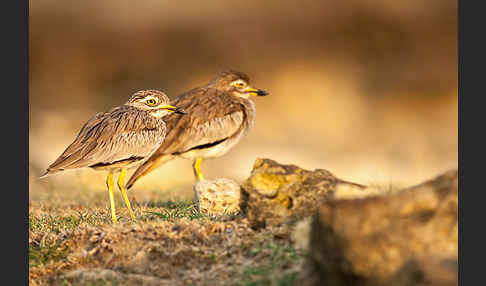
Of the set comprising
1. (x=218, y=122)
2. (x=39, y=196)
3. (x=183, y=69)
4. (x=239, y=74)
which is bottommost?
(x=39, y=196)

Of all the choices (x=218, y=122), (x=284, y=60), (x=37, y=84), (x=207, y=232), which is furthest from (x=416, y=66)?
(x=207, y=232)

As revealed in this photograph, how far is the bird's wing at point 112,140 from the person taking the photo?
6.48 m

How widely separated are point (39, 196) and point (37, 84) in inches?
302


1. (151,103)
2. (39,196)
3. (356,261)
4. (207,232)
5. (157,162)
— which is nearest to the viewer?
(356,261)

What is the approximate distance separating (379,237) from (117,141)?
12.8 feet

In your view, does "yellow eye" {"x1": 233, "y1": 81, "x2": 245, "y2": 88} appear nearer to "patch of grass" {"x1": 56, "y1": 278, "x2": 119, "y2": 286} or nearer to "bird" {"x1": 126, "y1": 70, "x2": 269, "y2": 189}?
"bird" {"x1": 126, "y1": 70, "x2": 269, "y2": 189}

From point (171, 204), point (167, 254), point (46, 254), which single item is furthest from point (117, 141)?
point (167, 254)

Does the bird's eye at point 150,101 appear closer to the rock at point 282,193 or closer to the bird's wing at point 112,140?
the bird's wing at point 112,140

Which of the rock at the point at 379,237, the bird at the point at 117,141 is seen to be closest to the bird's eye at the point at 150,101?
the bird at the point at 117,141

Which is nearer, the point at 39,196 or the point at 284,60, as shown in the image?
the point at 39,196

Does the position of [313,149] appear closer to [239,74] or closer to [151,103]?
[239,74]

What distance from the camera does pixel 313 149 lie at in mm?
15711

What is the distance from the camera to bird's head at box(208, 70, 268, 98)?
9.81 m

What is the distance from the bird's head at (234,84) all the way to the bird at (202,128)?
100mm
